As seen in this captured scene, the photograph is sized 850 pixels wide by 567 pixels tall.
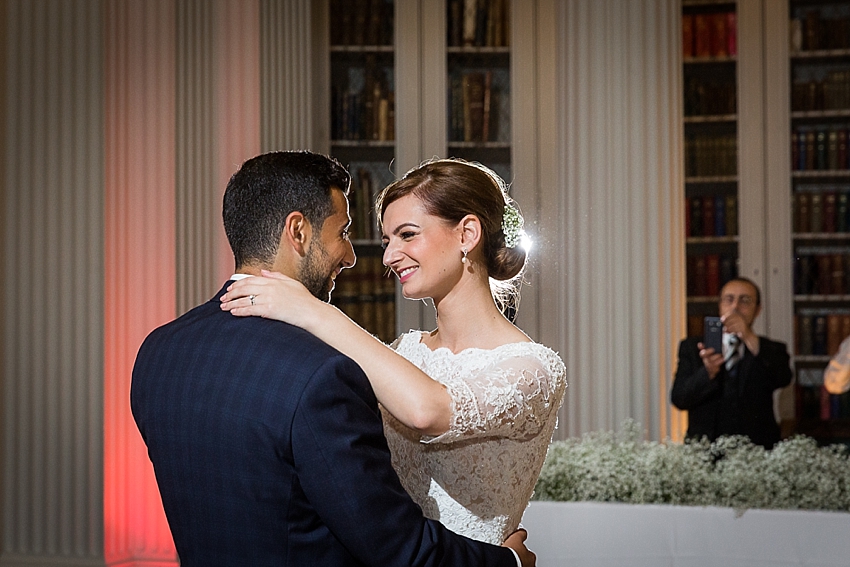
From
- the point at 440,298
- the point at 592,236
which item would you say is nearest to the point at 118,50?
the point at 592,236

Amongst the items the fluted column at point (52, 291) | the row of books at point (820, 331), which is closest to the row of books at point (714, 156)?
the row of books at point (820, 331)

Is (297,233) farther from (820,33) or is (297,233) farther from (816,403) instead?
(820,33)

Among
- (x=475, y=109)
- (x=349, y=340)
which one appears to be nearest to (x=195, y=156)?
(x=475, y=109)

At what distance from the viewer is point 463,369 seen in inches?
71.4

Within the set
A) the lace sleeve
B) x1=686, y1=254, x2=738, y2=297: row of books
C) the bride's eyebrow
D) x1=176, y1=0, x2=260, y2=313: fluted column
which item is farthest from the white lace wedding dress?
x1=686, y1=254, x2=738, y2=297: row of books

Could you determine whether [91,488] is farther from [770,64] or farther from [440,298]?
[770,64]

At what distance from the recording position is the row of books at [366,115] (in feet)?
17.0

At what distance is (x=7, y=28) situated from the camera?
4.18m

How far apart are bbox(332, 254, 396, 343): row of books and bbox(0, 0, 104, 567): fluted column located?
1.40 metres

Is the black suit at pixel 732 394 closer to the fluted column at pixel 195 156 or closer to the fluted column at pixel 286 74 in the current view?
the fluted column at pixel 286 74

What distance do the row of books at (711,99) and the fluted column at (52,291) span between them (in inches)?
121

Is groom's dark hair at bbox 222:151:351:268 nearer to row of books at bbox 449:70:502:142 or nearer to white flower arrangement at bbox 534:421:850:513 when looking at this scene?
white flower arrangement at bbox 534:421:850:513

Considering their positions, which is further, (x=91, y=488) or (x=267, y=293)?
(x=91, y=488)

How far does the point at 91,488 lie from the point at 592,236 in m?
2.67
